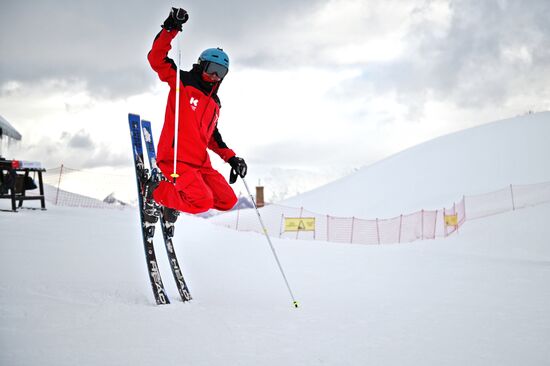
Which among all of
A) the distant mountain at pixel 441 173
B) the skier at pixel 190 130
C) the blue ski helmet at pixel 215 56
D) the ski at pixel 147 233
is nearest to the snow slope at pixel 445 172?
the distant mountain at pixel 441 173

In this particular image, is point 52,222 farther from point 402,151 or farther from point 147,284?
point 402,151

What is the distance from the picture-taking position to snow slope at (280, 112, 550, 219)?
30891 mm

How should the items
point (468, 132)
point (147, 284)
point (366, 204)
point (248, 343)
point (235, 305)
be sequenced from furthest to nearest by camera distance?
point (468, 132) → point (366, 204) → point (147, 284) → point (235, 305) → point (248, 343)

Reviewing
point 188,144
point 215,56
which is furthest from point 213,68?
point 188,144

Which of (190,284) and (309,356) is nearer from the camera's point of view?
(309,356)

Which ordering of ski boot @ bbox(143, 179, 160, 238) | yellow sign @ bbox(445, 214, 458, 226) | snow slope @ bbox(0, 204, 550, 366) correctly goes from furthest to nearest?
yellow sign @ bbox(445, 214, 458, 226) → ski boot @ bbox(143, 179, 160, 238) → snow slope @ bbox(0, 204, 550, 366)

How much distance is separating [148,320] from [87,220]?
9415mm

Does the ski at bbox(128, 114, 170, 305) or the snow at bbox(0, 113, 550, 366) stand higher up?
the ski at bbox(128, 114, 170, 305)

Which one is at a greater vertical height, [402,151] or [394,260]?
[402,151]

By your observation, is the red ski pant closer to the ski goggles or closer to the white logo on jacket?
the white logo on jacket

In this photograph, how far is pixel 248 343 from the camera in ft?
10.1

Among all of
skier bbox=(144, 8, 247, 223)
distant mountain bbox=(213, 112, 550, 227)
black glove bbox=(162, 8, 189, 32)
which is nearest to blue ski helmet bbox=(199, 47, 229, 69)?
skier bbox=(144, 8, 247, 223)

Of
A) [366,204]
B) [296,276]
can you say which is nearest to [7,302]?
[296,276]

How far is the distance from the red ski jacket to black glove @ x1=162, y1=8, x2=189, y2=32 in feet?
0.19
